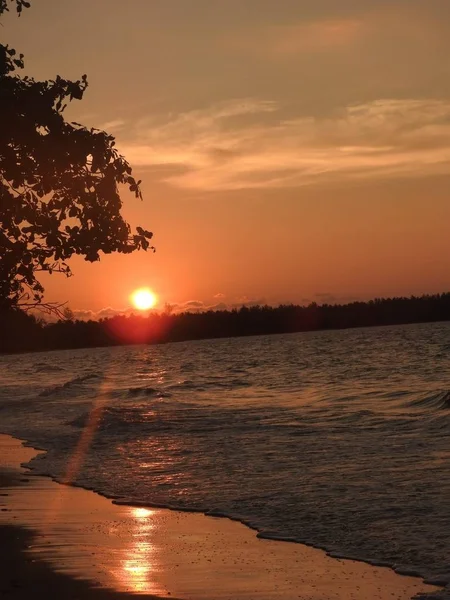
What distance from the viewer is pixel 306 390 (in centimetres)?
4338

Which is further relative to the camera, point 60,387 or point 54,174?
point 60,387

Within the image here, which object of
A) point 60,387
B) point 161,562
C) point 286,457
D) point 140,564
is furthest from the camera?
point 60,387

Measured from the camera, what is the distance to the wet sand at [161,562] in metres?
9.27

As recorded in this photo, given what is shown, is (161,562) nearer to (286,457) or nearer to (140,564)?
(140,564)

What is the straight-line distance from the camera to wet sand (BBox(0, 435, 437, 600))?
9.27m

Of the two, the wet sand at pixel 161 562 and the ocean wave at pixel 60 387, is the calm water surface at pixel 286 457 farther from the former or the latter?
the ocean wave at pixel 60 387

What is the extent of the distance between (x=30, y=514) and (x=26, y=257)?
3.84m

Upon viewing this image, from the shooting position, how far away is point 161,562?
34.3ft

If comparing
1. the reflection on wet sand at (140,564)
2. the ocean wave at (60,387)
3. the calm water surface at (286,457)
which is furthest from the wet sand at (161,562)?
the ocean wave at (60,387)

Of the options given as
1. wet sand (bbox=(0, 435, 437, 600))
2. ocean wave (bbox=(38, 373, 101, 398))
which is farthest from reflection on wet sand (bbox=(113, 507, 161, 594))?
ocean wave (bbox=(38, 373, 101, 398))

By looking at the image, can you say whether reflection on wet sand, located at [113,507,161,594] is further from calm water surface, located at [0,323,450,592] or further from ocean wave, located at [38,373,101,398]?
ocean wave, located at [38,373,101,398]

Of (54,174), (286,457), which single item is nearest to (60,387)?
(286,457)

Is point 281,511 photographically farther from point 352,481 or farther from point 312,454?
point 312,454

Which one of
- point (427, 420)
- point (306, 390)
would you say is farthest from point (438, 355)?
point (427, 420)
